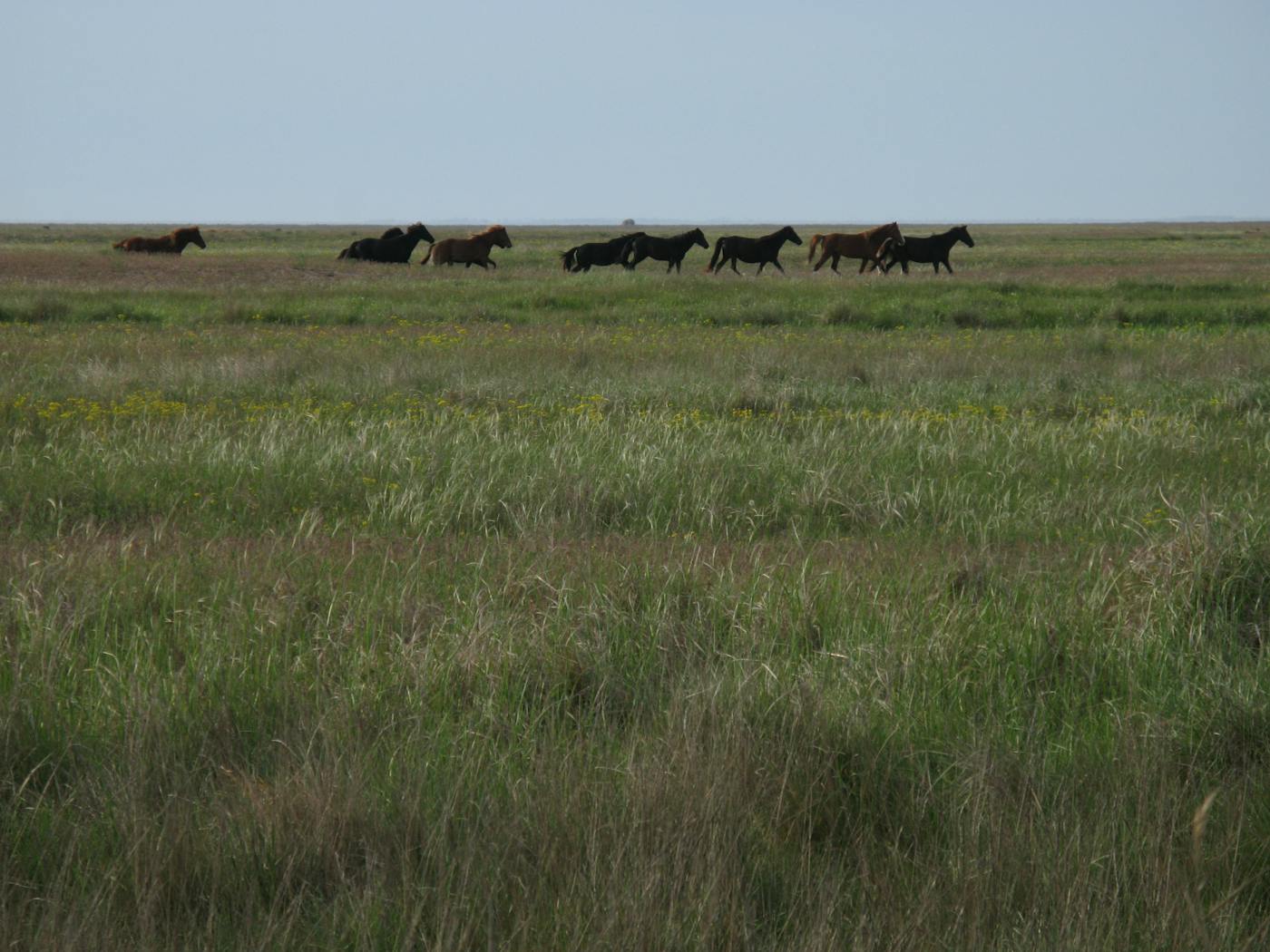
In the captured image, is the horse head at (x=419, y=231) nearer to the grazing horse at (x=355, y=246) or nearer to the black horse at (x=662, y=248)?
the grazing horse at (x=355, y=246)

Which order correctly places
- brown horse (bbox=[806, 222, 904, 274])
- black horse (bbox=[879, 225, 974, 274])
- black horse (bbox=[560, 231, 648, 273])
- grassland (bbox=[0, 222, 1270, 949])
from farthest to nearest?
brown horse (bbox=[806, 222, 904, 274]) < black horse (bbox=[560, 231, 648, 273]) < black horse (bbox=[879, 225, 974, 274]) < grassland (bbox=[0, 222, 1270, 949])

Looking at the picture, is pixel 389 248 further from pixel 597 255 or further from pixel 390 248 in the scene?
pixel 597 255

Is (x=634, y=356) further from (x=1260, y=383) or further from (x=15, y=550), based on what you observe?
(x=15, y=550)

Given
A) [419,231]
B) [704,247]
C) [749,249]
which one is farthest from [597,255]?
[419,231]

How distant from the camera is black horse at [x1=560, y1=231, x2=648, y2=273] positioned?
36.1m

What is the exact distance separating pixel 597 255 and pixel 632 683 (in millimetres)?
33756

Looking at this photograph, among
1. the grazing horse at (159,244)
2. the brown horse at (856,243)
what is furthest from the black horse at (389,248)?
the brown horse at (856,243)

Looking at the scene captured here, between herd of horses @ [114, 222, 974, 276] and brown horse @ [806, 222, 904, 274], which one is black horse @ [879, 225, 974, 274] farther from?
brown horse @ [806, 222, 904, 274]

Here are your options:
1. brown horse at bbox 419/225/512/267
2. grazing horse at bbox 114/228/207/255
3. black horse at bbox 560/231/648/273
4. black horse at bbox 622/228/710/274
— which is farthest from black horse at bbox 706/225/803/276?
grazing horse at bbox 114/228/207/255

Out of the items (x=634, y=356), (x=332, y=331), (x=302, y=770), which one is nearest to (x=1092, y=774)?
(x=302, y=770)

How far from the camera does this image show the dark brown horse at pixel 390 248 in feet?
132

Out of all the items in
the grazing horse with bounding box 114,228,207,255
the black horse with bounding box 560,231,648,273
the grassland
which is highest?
the grazing horse with bounding box 114,228,207,255

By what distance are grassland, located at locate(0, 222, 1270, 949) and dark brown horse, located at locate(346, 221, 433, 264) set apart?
3120cm

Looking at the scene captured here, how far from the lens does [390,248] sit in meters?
40.7
